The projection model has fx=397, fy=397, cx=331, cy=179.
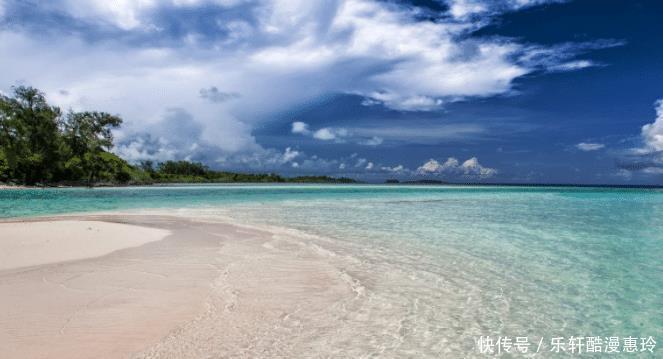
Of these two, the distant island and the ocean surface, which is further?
the distant island

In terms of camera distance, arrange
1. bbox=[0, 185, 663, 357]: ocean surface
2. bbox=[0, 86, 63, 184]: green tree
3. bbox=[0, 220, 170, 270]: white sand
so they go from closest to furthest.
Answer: bbox=[0, 185, 663, 357]: ocean surface, bbox=[0, 220, 170, 270]: white sand, bbox=[0, 86, 63, 184]: green tree

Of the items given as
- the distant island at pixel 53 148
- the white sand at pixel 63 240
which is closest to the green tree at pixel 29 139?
the distant island at pixel 53 148

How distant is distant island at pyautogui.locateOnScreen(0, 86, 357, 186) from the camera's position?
2356 inches

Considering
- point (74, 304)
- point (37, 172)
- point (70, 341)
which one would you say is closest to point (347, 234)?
point (74, 304)

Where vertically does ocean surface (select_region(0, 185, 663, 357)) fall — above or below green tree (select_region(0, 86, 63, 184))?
below

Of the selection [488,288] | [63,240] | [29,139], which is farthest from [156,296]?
[29,139]

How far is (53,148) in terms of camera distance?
65.9 metres

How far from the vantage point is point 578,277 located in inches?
271

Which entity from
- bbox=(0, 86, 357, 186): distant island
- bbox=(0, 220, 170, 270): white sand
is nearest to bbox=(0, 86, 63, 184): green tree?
bbox=(0, 86, 357, 186): distant island

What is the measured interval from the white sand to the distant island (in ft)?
195

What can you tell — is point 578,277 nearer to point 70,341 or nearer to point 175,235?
point 70,341

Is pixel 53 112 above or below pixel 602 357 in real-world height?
above

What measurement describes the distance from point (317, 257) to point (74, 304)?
456 cm

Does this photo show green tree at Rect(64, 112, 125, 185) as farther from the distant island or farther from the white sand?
the white sand
